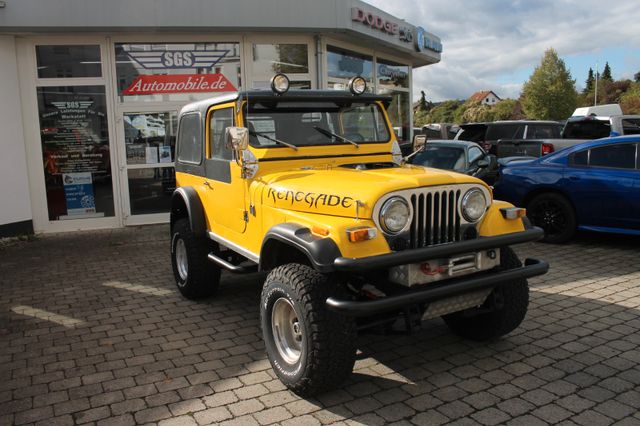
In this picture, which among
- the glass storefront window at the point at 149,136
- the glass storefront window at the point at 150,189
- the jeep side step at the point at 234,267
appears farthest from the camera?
the glass storefront window at the point at 150,189

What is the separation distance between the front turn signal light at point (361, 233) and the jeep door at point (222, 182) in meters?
1.52

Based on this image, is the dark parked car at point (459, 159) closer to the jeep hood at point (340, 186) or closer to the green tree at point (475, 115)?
the jeep hood at point (340, 186)

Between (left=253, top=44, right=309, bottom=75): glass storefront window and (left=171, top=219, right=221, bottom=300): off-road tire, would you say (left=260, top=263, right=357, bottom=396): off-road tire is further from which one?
(left=253, top=44, right=309, bottom=75): glass storefront window

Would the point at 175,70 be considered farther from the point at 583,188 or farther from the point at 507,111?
the point at 507,111

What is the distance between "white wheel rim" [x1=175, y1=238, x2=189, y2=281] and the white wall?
5088 millimetres

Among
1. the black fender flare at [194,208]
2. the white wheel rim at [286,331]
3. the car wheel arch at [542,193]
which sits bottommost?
the white wheel rim at [286,331]

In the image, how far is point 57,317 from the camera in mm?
5449

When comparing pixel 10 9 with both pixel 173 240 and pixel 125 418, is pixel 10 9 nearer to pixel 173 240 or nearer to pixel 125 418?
pixel 173 240

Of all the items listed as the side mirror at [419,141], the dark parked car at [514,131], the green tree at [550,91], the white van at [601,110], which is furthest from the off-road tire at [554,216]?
the green tree at [550,91]

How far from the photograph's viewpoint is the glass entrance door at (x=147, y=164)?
10.3 m

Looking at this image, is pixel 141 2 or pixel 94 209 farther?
pixel 94 209

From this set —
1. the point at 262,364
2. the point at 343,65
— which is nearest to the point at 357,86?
the point at 262,364

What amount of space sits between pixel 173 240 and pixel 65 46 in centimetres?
572

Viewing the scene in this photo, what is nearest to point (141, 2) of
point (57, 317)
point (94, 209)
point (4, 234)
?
point (94, 209)
